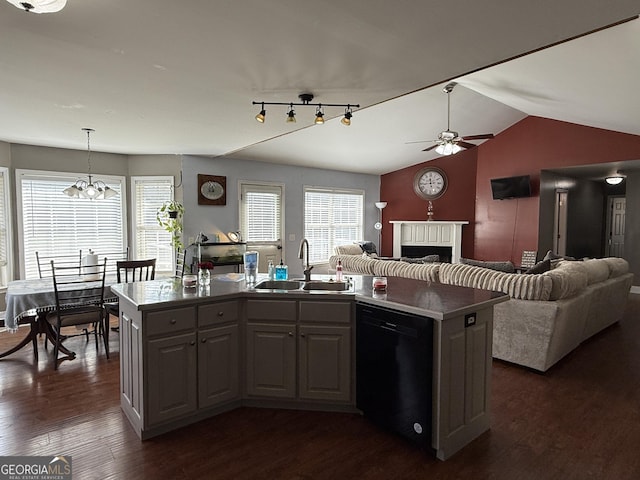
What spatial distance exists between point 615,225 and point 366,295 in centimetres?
970

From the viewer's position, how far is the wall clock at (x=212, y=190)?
6.30 meters

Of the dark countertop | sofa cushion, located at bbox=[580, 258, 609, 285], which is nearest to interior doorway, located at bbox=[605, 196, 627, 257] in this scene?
sofa cushion, located at bbox=[580, 258, 609, 285]

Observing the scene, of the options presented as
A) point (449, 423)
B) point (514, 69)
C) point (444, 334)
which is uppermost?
point (514, 69)

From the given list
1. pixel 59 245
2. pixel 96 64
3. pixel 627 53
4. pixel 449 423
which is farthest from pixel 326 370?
pixel 59 245

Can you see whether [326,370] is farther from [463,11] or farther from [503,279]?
[463,11]

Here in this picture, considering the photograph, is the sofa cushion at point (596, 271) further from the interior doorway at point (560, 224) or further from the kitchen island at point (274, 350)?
the interior doorway at point (560, 224)

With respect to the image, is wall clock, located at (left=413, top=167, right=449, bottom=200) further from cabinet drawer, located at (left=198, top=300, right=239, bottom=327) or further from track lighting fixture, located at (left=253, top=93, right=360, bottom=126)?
cabinet drawer, located at (left=198, top=300, right=239, bottom=327)

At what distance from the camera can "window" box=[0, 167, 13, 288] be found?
4.99 m

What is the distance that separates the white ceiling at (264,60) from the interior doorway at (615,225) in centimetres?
547

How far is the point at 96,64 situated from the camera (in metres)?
2.54

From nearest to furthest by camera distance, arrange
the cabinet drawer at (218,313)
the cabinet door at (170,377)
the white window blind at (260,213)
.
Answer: the cabinet door at (170,377), the cabinet drawer at (218,313), the white window blind at (260,213)

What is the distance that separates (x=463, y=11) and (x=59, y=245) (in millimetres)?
5810

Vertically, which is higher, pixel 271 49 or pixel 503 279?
pixel 271 49

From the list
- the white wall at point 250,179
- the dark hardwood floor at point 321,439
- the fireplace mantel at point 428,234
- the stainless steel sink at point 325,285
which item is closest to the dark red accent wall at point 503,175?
the fireplace mantel at point 428,234
